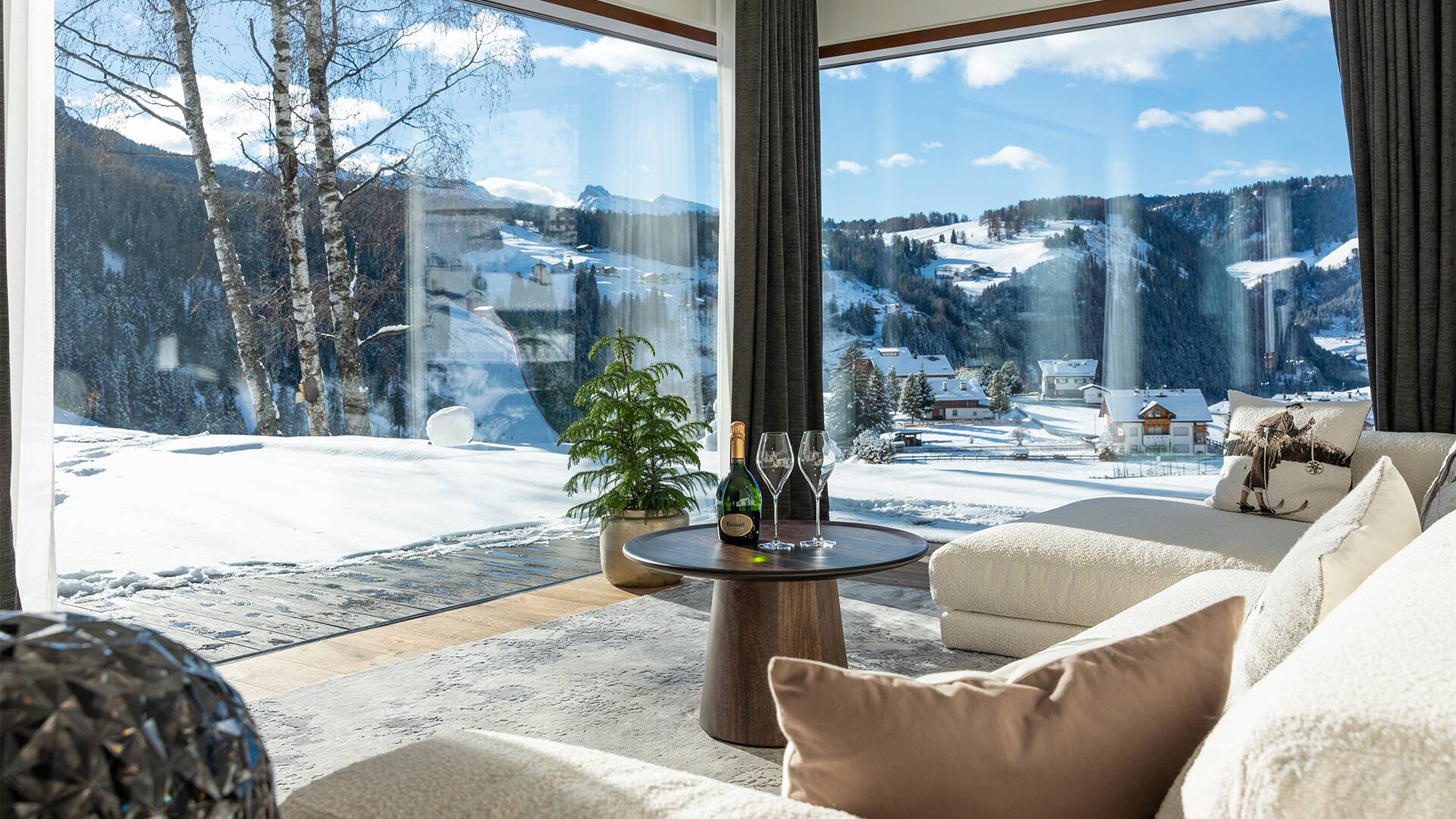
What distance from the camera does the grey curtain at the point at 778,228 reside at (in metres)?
5.30

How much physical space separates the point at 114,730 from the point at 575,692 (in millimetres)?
2669

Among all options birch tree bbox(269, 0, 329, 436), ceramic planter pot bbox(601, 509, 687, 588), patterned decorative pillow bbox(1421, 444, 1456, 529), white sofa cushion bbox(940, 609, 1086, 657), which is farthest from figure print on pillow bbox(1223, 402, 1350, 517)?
birch tree bbox(269, 0, 329, 436)

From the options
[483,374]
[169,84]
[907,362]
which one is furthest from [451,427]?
[907,362]

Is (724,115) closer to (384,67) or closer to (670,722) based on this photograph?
(384,67)

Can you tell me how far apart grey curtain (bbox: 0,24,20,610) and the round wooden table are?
1.56 metres

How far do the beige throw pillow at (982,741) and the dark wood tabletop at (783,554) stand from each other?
5.04 ft

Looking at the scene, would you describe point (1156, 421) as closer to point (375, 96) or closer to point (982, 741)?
point (375, 96)

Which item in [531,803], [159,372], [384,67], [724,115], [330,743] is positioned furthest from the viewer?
[724,115]

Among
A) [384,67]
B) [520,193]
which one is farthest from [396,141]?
[520,193]

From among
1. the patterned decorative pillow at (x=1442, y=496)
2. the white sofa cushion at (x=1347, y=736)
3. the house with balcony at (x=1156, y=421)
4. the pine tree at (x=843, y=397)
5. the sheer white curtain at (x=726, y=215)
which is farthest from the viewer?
the pine tree at (x=843, y=397)

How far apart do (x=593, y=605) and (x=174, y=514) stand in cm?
152

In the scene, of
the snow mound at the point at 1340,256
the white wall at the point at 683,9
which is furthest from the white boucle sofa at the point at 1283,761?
the white wall at the point at 683,9

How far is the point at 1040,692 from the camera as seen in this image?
0.98 m

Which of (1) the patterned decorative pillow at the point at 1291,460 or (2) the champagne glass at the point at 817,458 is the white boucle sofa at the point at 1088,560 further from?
(2) the champagne glass at the point at 817,458
